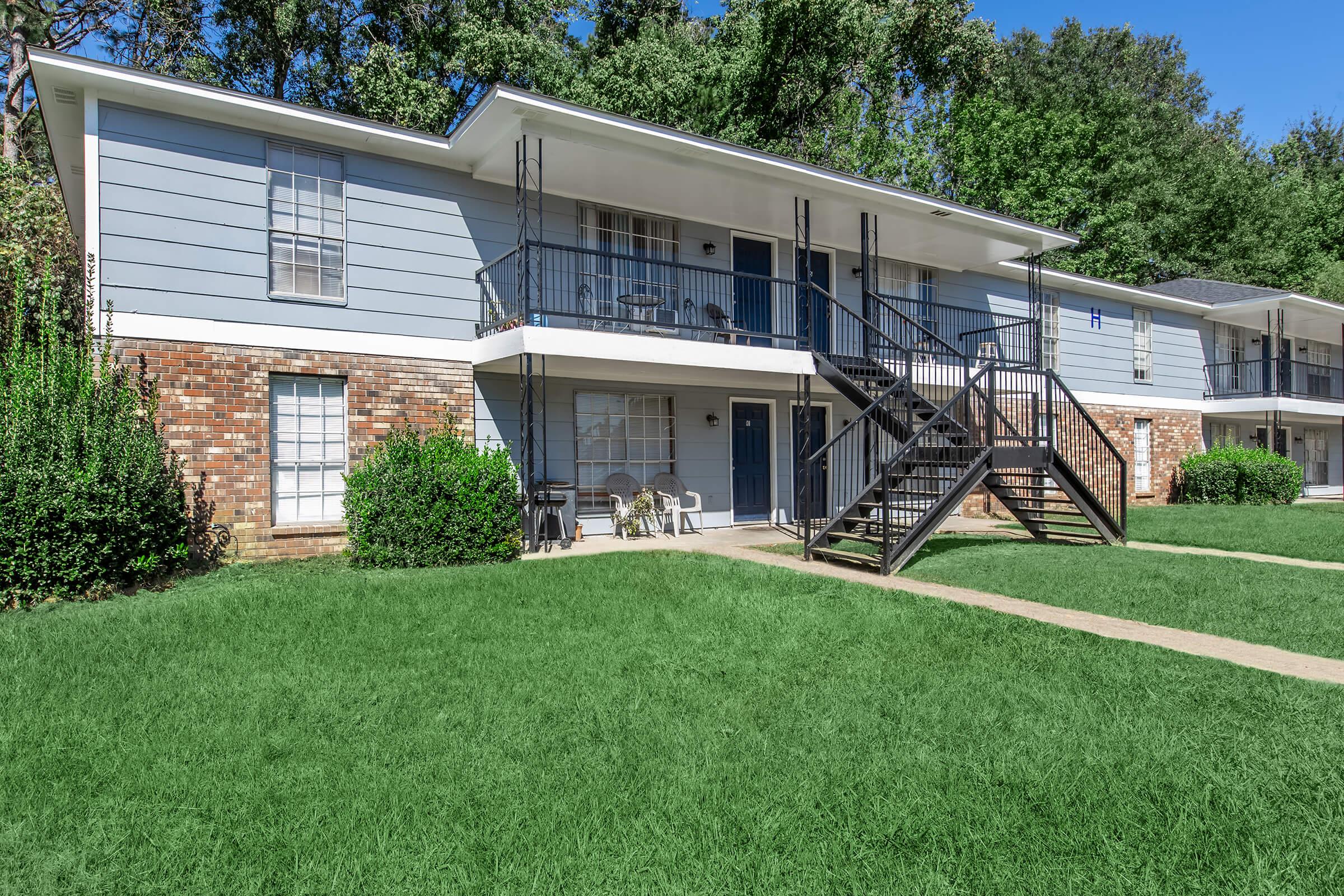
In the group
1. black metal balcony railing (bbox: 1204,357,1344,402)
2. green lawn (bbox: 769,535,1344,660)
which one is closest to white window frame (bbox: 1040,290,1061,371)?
black metal balcony railing (bbox: 1204,357,1344,402)

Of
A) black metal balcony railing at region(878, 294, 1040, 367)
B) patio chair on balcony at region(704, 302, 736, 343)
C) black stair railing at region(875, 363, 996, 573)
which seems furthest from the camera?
black metal balcony railing at region(878, 294, 1040, 367)

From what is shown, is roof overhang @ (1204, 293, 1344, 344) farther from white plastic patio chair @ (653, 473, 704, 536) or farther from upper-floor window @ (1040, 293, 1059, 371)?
white plastic patio chair @ (653, 473, 704, 536)

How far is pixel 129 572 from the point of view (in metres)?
7.59

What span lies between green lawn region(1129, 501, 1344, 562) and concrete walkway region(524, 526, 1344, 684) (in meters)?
0.89

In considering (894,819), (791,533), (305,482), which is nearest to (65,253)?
(305,482)

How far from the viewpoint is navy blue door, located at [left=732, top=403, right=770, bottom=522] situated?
13.2 m

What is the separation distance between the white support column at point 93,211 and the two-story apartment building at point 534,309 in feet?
0.08

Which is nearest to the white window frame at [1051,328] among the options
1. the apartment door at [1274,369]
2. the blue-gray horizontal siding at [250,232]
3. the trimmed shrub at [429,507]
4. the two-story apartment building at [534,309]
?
the two-story apartment building at [534,309]

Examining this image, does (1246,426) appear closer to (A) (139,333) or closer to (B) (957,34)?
(B) (957,34)

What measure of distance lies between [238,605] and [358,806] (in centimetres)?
397

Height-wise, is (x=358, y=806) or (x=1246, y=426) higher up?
(x=1246, y=426)

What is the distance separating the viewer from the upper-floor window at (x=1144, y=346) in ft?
64.1

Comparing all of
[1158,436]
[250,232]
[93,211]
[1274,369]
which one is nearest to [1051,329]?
[1158,436]

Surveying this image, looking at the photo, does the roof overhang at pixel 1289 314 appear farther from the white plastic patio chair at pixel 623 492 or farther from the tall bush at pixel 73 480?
the tall bush at pixel 73 480
